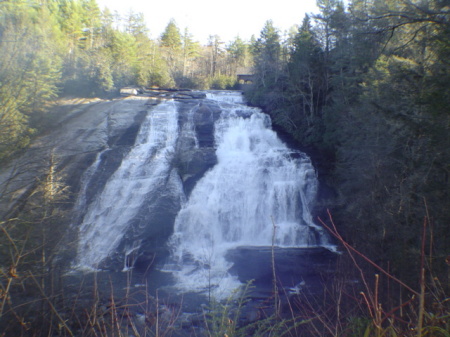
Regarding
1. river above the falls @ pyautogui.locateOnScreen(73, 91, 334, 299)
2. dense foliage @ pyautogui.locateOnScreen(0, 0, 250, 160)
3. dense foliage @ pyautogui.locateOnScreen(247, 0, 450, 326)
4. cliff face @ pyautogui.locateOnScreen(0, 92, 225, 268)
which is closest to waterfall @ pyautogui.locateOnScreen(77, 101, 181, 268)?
river above the falls @ pyautogui.locateOnScreen(73, 91, 334, 299)

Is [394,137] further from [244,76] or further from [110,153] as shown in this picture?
[244,76]

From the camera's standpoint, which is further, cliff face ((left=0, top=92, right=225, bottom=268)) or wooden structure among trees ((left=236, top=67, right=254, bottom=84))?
wooden structure among trees ((left=236, top=67, right=254, bottom=84))

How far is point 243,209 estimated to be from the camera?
600 inches

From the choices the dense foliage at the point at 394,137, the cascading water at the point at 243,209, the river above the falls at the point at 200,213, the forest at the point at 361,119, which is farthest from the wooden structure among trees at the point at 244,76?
the cascading water at the point at 243,209

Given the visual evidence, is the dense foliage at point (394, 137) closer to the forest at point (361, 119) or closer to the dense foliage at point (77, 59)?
the forest at point (361, 119)

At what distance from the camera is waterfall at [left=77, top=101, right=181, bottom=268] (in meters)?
13.0

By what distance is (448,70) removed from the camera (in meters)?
7.00

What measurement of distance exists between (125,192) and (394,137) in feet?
36.6

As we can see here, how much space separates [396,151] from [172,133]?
12.0 meters

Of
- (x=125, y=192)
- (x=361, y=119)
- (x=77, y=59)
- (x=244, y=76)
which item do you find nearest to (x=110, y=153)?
(x=125, y=192)

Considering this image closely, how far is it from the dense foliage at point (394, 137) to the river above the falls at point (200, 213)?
2.03 m

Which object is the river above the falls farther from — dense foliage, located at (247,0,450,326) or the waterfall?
dense foliage, located at (247,0,450,326)

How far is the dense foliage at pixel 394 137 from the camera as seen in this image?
716cm

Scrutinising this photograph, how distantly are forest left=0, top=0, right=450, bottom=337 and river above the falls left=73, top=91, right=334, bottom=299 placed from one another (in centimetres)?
173
